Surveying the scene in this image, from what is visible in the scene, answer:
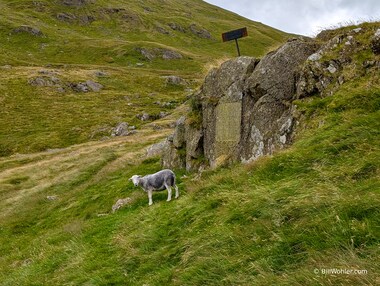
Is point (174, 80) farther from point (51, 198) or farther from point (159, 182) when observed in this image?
point (159, 182)

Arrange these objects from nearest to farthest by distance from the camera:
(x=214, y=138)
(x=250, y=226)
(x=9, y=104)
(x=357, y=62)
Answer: (x=250, y=226), (x=357, y=62), (x=214, y=138), (x=9, y=104)

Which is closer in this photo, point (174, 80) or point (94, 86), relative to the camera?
point (94, 86)

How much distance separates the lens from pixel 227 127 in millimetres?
22766

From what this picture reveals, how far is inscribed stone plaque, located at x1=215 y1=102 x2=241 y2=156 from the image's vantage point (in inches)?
875

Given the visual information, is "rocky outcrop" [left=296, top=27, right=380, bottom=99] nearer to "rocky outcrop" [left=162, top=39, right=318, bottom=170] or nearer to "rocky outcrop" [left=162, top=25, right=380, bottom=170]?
"rocky outcrop" [left=162, top=25, right=380, bottom=170]

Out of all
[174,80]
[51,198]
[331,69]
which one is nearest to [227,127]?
[331,69]

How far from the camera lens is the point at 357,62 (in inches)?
661

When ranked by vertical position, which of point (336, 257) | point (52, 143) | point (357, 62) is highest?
point (357, 62)

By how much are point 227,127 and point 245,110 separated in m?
1.49

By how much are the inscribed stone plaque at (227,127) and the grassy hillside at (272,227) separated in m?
3.64

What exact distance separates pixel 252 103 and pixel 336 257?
16.3 m

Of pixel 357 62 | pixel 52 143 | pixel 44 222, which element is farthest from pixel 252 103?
pixel 52 143

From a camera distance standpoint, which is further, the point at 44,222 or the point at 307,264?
the point at 44,222

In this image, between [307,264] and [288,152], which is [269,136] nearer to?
[288,152]
